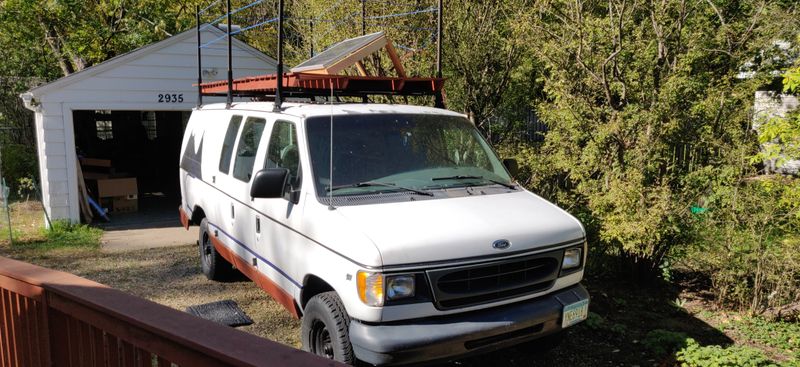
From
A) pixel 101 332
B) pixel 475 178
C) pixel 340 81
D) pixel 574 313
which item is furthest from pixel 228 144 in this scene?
pixel 101 332

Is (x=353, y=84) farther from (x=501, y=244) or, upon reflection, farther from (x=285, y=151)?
(x=501, y=244)

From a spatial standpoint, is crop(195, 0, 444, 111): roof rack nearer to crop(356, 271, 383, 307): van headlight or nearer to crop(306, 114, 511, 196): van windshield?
crop(306, 114, 511, 196): van windshield

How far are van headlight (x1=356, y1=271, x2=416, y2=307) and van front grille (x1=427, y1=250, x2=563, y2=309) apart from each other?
0.15 meters

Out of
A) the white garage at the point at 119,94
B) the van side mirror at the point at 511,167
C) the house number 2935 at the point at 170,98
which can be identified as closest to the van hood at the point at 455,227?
the van side mirror at the point at 511,167

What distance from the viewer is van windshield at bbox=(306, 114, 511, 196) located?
14.4 ft

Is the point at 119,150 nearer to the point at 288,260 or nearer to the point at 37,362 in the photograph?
the point at 288,260

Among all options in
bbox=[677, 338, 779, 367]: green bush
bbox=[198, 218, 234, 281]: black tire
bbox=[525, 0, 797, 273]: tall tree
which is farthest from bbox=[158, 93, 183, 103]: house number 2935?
bbox=[677, 338, 779, 367]: green bush

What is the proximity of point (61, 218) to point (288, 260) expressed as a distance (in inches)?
325

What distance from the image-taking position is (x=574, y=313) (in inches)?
162

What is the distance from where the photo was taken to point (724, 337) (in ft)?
17.8

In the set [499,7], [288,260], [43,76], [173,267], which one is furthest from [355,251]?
[43,76]

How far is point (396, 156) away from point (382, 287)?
144cm

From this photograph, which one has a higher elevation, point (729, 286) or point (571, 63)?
point (571, 63)

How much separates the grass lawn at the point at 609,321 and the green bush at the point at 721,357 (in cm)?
2
